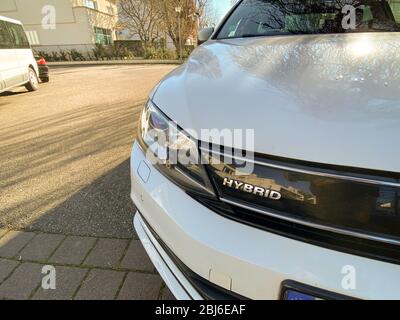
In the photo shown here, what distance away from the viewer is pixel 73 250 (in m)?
2.10

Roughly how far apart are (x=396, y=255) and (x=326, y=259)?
0.62ft

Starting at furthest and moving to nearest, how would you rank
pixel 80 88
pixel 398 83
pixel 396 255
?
pixel 80 88 < pixel 398 83 < pixel 396 255

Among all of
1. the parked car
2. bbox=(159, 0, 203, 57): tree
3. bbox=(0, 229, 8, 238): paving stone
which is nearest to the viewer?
bbox=(0, 229, 8, 238): paving stone

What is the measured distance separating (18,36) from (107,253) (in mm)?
8116

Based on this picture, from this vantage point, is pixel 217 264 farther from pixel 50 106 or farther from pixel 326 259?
pixel 50 106

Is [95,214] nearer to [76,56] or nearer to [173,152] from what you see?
[173,152]

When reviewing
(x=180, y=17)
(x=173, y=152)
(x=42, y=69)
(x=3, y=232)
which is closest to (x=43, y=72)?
(x=42, y=69)

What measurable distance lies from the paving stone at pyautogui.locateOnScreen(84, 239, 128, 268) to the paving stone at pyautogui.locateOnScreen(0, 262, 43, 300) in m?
0.30

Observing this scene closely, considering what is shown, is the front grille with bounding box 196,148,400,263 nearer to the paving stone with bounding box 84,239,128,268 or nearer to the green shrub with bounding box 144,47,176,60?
the paving stone with bounding box 84,239,128,268

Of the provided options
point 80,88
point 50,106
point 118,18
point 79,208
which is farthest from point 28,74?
point 118,18

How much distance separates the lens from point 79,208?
8.45 feet

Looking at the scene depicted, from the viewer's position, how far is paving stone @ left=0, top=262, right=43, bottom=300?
1.77m

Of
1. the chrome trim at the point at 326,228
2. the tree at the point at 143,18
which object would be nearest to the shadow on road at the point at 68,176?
the chrome trim at the point at 326,228

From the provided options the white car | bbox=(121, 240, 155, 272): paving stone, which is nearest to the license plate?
the white car
